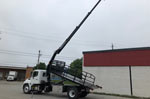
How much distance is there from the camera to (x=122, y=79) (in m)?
16.4

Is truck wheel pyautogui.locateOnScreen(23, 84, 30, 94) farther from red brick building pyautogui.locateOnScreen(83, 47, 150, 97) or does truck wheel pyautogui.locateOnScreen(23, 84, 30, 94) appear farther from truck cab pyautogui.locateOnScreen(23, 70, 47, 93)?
red brick building pyautogui.locateOnScreen(83, 47, 150, 97)

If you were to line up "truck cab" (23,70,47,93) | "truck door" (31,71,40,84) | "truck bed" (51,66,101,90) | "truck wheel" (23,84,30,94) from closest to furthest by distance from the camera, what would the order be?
"truck bed" (51,66,101,90), "truck cab" (23,70,47,93), "truck door" (31,71,40,84), "truck wheel" (23,84,30,94)

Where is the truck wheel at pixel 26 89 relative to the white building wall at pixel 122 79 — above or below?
below

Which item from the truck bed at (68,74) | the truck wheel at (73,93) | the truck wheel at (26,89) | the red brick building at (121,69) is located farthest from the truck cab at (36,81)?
the red brick building at (121,69)

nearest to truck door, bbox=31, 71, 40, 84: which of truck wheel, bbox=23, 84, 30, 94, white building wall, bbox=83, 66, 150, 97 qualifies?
truck wheel, bbox=23, 84, 30, 94

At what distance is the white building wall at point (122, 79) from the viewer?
14.9 metres

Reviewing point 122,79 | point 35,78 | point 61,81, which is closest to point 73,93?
point 61,81

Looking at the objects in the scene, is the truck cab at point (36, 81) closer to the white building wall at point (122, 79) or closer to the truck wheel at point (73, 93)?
the truck wheel at point (73, 93)

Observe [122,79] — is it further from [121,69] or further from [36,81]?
[36,81]

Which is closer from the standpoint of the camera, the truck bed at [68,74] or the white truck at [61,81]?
the white truck at [61,81]

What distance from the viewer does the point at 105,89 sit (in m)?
17.3

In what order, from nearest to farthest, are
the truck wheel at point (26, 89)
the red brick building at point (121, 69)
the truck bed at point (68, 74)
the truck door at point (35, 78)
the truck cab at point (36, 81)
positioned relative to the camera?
the truck bed at point (68, 74), the truck cab at point (36, 81), the truck door at point (35, 78), the truck wheel at point (26, 89), the red brick building at point (121, 69)

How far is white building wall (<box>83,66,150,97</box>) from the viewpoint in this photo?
1492cm

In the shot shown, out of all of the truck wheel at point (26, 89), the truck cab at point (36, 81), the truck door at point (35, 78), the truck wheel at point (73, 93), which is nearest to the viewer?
the truck wheel at point (73, 93)
